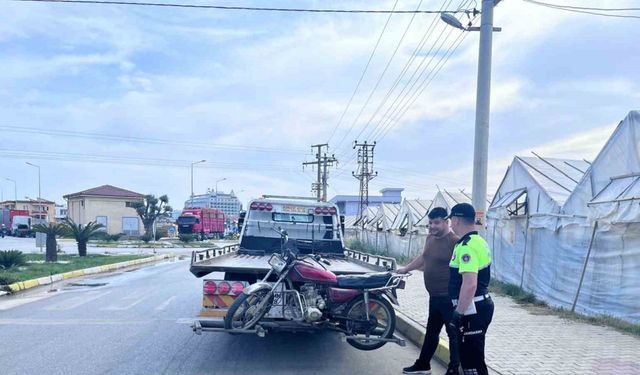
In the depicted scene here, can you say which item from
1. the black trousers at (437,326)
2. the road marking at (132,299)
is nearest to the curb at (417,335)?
the black trousers at (437,326)

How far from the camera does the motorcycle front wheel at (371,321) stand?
5.96 meters

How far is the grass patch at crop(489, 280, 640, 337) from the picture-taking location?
812 centimetres

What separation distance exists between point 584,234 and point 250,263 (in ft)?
22.0

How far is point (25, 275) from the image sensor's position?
1472 centimetres

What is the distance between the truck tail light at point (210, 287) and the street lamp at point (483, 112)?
5605mm

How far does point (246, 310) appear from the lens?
5.96 metres

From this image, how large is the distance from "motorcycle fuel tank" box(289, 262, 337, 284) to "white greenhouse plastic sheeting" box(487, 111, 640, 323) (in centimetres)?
561

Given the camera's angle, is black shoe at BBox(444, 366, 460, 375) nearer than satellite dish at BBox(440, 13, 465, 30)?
Yes

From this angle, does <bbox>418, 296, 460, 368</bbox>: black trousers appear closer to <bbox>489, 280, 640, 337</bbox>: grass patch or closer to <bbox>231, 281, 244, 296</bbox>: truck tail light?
<bbox>231, 281, 244, 296</bbox>: truck tail light

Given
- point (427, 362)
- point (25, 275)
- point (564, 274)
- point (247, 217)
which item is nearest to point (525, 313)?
point (564, 274)

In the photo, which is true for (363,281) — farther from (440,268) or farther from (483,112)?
(483,112)

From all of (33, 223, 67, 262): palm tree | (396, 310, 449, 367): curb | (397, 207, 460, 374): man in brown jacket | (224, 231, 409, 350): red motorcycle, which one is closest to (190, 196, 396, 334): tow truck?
(396, 310, 449, 367): curb

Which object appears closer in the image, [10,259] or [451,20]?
[451,20]

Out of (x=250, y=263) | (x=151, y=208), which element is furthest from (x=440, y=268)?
(x=151, y=208)
